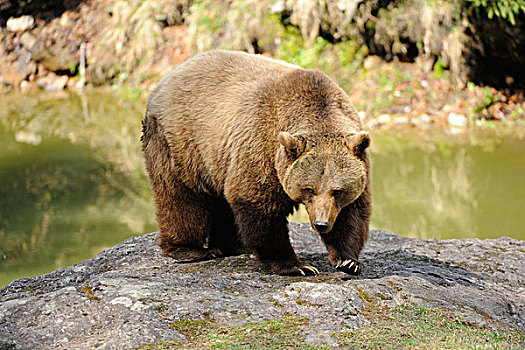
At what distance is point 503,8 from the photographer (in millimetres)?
12992

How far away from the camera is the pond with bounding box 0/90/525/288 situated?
9742 millimetres

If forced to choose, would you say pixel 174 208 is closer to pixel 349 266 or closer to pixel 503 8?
pixel 349 266

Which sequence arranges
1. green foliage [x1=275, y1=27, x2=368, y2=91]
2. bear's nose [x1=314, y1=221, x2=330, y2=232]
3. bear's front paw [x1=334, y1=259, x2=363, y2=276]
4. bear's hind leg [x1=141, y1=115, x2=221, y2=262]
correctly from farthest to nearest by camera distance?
1. green foliage [x1=275, y1=27, x2=368, y2=91]
2. bear's hind leg [x1=141, y1=115, x2=221, y2=262]
3. bear's front paw [x1=334, y1=259, x2=363, y2=276]
4. bear's nose [x1=314, y1=221, x2=330, y2=232]

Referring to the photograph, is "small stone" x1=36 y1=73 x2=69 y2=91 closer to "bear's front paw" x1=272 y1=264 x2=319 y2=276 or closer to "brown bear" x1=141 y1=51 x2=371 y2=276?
"brown bear" x1=141 y1=51 x2=371 y2=276

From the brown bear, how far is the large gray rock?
1.13 ft

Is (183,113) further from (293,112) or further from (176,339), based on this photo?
(176,339)

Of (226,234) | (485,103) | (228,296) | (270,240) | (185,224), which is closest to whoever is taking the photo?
(228,296)

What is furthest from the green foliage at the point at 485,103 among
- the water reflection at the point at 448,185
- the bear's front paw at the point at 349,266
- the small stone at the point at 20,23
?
the small stone at the point at 20,23

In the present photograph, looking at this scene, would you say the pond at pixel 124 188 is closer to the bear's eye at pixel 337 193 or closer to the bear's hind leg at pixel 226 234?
the bear's hind leg at pixel 226 234

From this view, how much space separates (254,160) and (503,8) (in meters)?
9.85

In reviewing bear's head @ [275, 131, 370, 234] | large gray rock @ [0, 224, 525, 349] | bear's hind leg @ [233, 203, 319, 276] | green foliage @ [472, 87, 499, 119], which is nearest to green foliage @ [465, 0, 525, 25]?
green foliage @ [472, 87, 499, 119]

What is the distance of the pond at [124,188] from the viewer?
974cm

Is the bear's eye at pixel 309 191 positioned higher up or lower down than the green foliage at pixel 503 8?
lower down

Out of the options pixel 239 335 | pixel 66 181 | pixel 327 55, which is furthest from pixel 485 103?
pixel 239 335
